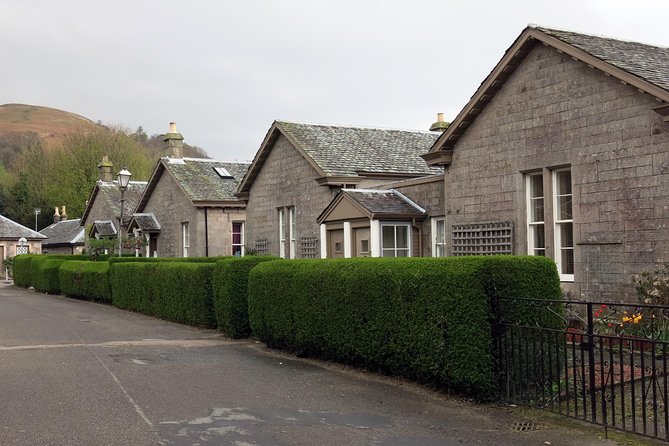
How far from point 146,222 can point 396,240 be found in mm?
19393

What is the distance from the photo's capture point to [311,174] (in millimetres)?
22234

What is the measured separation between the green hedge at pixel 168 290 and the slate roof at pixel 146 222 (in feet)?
34.5

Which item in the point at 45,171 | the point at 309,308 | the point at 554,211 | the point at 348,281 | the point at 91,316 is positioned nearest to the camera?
the point at 348,281

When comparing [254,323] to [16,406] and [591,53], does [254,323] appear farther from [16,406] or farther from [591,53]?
[591,53]

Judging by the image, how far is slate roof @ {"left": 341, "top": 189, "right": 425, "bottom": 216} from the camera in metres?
18.3

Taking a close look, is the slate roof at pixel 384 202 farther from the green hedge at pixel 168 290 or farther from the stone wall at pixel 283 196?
the green hedge at pixel 168 290

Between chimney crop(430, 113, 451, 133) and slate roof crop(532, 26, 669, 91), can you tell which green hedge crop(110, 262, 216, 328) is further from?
chimney crop(430, 113, 451, 133)

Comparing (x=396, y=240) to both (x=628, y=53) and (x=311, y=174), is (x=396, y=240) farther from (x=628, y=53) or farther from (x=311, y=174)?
(x=628, y=53)

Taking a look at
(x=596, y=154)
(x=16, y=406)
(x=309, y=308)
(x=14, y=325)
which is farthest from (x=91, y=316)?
(x=596, y=154)

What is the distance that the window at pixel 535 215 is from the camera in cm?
1474

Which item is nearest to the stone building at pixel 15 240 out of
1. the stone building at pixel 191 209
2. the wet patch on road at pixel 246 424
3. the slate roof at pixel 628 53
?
the stone building at pixel 191 209

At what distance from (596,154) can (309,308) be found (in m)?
6.31

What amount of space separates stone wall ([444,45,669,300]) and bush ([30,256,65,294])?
22639 millimetres

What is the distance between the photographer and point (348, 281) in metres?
10.5
